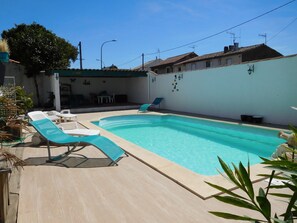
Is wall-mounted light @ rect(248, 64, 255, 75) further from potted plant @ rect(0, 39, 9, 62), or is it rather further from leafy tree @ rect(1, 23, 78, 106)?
leafy tree @ rect(1, 23, 78, 106)

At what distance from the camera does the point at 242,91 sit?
10.0 meters

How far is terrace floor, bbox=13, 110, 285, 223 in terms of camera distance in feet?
8.66

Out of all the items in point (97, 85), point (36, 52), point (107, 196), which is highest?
point (36, 52)

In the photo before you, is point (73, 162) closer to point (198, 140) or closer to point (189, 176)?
point (189, 176)

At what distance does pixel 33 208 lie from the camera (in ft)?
9.29

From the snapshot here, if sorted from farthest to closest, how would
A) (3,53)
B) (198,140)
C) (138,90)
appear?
(138,90)
(198,140)
(3,53)

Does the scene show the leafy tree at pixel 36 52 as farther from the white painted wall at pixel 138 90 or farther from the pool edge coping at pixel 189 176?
the pool edge coping at pixel 189 176

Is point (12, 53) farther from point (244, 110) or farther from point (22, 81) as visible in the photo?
point (244, 110)

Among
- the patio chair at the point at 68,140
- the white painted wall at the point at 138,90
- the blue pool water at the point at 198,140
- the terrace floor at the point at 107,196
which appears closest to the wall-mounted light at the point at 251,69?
the blue pool water at the point at 198,140

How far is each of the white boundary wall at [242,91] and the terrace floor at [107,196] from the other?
6279 mm

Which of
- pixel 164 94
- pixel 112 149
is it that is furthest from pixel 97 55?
pixel 112 149

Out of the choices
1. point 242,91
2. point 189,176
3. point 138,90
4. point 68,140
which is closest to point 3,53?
point 68,140

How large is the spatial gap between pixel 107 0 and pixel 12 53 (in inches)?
317

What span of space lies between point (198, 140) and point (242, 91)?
3.45m
